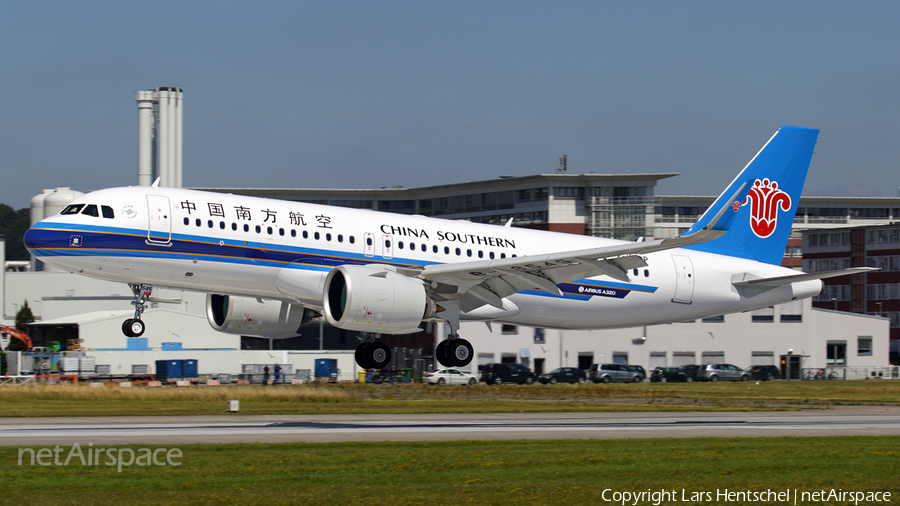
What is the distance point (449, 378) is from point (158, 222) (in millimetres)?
34237

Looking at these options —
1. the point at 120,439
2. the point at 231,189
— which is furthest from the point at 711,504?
the point at 231,189

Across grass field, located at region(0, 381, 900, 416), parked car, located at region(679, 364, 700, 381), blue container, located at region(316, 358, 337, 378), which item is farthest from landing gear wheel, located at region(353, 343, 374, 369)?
parked car, located at region(679, 364, 700, 381)

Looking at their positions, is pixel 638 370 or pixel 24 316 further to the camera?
pixel 24 316

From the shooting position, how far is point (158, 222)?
26.8 metres

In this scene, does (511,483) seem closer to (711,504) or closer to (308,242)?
(711,504)

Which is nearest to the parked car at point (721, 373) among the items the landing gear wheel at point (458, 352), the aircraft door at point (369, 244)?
the landing gear wheel at point (458, 352)

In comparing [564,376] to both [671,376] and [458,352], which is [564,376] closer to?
[671,376]

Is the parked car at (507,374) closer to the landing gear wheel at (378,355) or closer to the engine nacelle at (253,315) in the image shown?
the landing gear wheel at (378,355)

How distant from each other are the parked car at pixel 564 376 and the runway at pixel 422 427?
2212 cm

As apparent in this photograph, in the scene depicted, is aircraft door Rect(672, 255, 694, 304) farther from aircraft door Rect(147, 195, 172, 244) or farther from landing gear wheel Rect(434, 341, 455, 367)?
aircraft door Rect(147, 195, 172, 244)

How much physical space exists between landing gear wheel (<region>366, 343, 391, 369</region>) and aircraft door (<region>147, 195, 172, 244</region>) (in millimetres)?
7960

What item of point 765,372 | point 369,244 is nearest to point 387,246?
point 369,244

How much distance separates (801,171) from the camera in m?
37.7

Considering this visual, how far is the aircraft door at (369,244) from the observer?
96.3 ft
